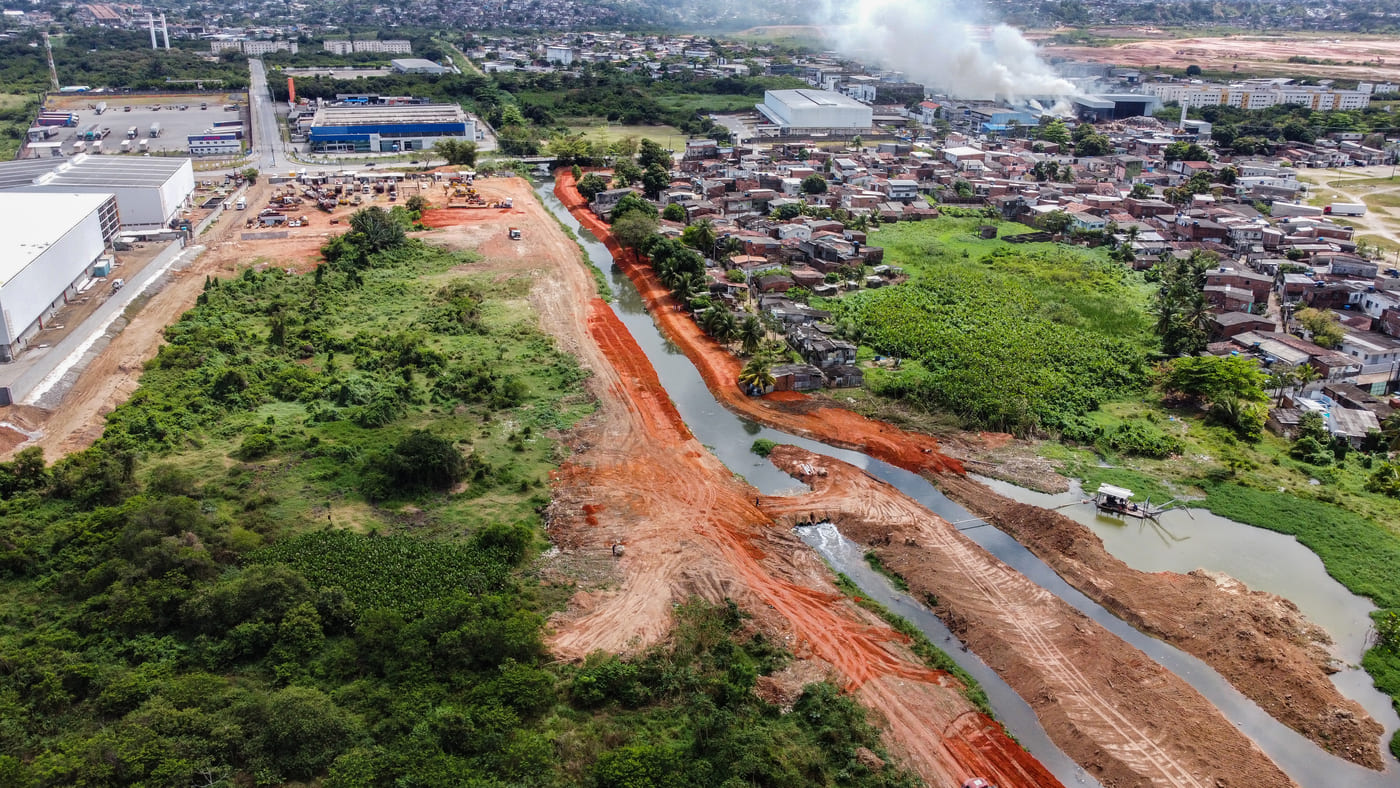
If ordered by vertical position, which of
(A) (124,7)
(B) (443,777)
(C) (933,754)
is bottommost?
(C) (933,754)

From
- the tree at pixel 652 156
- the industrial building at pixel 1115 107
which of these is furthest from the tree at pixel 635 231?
the industrial building at pixel 1115 107

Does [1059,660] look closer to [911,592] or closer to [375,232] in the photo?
[911,592]

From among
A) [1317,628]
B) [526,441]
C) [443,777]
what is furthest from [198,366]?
[1317,628]

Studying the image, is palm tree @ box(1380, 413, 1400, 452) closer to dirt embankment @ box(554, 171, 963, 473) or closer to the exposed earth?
dirt embankment @ box(554, 171, 963, 473)

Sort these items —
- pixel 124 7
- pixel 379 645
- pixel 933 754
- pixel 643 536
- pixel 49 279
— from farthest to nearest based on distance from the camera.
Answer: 1. pixel 124 7
2. pixel 49 279
3. pixel 643 536
4. pixel 379 645
5. pixel 933 754

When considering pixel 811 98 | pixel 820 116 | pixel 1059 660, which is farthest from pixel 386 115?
pixel 1059 660

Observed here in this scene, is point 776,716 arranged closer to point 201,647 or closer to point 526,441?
point 201,647
